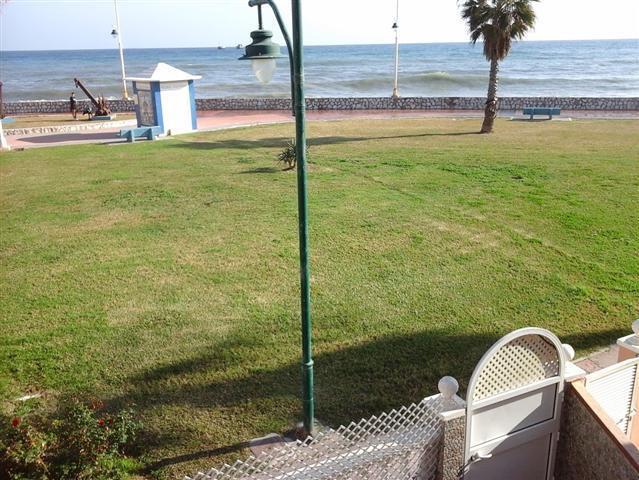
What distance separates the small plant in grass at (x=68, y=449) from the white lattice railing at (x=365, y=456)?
2.78ft

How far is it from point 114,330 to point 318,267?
3290 mm

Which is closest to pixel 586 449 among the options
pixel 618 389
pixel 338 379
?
pixel 618 389

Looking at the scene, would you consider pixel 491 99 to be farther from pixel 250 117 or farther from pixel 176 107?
pixel 250 117

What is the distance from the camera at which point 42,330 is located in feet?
24.2

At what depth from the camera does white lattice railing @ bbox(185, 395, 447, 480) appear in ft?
13.0

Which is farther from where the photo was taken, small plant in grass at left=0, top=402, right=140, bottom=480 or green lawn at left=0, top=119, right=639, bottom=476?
green lawn at left=0, top=119, right=639, bottom=476

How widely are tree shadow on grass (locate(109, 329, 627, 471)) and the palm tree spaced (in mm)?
17001

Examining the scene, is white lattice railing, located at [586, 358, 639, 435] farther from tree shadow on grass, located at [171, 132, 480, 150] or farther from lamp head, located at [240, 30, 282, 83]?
tree shadow on grass, located at [171, 132, 480, 150]

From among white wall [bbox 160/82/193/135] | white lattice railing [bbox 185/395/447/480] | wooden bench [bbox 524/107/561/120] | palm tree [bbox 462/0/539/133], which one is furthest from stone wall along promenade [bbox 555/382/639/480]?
wooden bench [bbox 524/107/561/120]

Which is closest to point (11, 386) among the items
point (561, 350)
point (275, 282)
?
point (275, 282)

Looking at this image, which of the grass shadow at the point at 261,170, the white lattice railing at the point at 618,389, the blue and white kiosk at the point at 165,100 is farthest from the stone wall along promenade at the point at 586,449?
the blue and white kiosk at the point at 165,100

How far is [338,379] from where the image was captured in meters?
6.30

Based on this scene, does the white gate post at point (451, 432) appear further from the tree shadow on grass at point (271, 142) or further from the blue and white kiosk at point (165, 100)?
the blue and white kiosk at point (165, 100)

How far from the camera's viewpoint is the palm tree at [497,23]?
21375 mm
